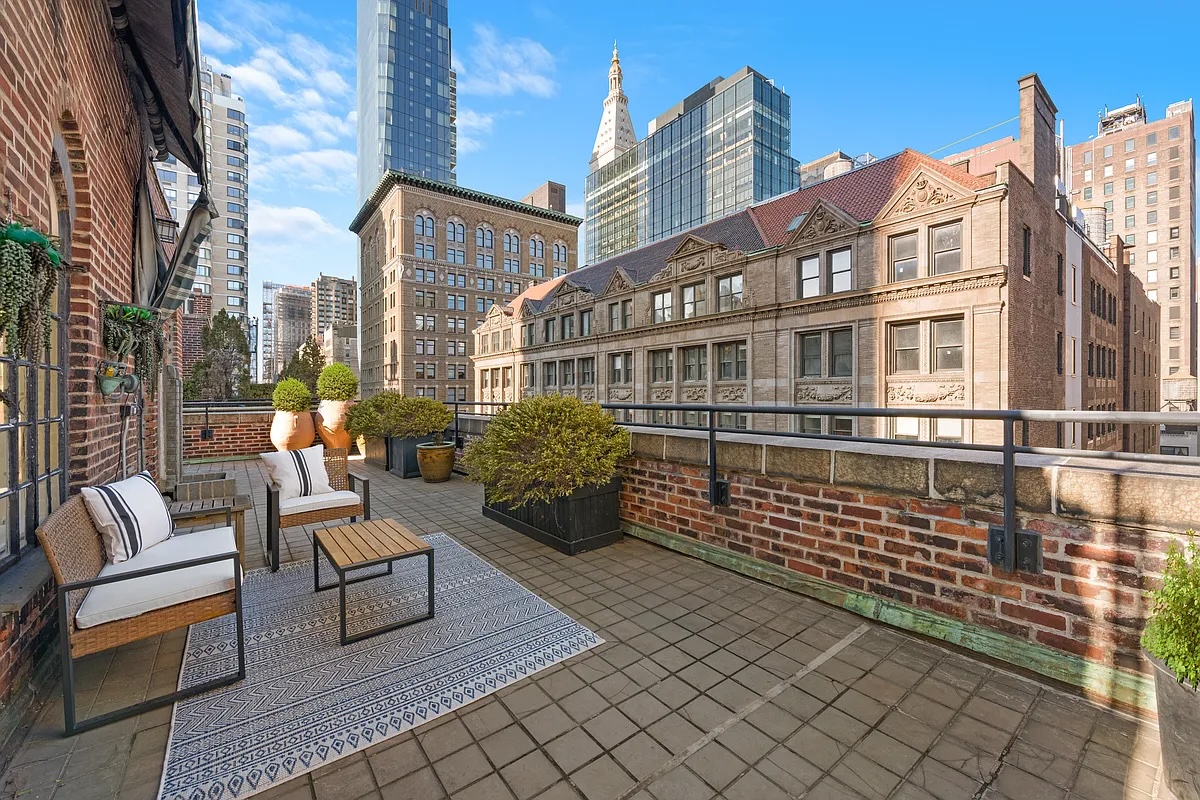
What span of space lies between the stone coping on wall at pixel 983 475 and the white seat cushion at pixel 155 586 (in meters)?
3.89

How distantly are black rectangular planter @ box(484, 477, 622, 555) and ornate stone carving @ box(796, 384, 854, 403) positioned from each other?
16247 millimetres

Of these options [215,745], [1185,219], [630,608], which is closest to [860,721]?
[630,608]

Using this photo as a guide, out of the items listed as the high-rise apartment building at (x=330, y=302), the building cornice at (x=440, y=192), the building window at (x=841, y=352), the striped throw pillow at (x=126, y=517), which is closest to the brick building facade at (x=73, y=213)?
the striped throw pillow at (x=126, y=517)

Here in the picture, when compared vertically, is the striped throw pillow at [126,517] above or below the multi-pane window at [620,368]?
below

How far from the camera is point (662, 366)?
26938 millimetres

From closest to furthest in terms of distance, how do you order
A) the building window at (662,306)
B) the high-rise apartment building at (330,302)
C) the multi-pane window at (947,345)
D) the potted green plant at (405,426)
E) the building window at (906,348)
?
the potted green plant at (405,426)
the multi-pane window at (947,345)
the building window at (906,348)
the building window at (662,306)
the high-rise apartment building at (330,302)

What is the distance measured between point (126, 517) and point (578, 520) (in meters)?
3.48

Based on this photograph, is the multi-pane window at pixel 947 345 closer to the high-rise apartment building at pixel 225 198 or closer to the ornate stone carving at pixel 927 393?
the ornate stone carving at pixel 927 393

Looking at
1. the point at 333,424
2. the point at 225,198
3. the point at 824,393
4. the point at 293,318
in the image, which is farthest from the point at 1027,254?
the point at 293,318

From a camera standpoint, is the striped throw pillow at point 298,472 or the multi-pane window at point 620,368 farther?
the multi-pane window at point 620,368

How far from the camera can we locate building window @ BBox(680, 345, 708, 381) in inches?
965

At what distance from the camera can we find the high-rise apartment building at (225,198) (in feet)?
193

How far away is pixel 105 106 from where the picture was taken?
414cm

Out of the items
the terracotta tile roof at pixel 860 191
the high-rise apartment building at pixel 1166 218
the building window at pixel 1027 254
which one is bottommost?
the building window at pixel 1027 254
